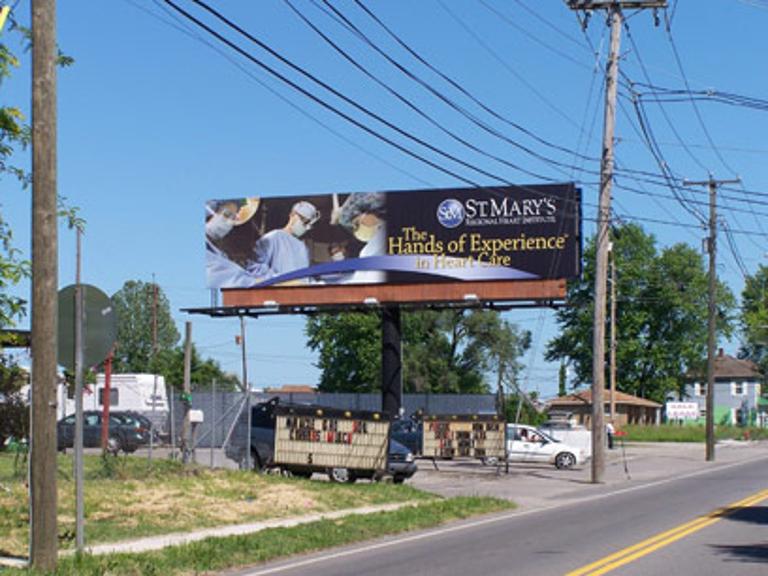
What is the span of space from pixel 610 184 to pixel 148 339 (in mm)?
76549

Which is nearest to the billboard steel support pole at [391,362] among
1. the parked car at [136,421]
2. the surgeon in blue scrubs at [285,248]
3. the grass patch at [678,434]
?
the surgeon in blue scrubs at [285,248]

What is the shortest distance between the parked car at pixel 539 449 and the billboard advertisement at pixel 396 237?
21.2 feet

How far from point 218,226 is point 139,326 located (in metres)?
56.7

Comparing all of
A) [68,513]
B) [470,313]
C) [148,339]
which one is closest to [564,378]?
[470,313]

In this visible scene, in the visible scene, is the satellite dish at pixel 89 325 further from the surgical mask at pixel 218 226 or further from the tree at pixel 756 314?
the tree at pixel 756 314

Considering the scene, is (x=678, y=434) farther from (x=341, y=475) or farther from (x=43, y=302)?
(x=43, y=302)

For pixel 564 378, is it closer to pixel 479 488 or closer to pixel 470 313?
pixel 470 313

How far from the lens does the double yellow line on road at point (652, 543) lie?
1369 cm

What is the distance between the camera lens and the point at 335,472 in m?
28.0

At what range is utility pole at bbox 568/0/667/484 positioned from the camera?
33188 mm

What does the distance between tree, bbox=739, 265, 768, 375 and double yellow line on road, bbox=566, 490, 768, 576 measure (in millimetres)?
94129

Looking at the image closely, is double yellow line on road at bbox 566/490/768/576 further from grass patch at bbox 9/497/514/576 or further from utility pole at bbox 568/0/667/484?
utility pole at bbox 568/0/667/484

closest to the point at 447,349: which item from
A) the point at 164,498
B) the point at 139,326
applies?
the point at 139,326

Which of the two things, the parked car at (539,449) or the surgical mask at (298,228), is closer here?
the parked car at (539,449)
